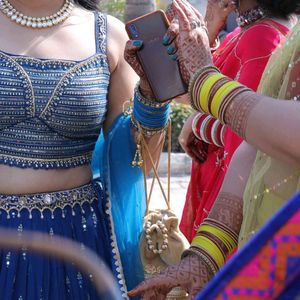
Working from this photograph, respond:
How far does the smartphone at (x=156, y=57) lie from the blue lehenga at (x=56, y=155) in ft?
0.88

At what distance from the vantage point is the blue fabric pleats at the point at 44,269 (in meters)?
2.28

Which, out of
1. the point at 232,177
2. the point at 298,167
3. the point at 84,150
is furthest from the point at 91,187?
the point at 298,167

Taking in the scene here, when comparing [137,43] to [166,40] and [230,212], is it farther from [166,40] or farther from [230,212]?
[230,212]

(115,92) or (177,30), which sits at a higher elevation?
(177,30)

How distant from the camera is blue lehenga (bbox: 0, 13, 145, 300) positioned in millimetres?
2270

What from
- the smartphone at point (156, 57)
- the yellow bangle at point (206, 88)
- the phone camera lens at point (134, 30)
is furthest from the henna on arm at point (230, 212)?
the phone camera lens at point (134, 30)

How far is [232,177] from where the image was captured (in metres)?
1.87

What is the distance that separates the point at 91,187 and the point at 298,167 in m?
1.02

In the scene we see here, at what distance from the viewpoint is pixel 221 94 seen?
1667 mm

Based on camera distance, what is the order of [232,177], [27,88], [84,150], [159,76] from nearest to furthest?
[232,177], [159,76], [27,88], [84,150]

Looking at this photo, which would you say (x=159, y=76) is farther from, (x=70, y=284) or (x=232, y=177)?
(x=70, y=284)

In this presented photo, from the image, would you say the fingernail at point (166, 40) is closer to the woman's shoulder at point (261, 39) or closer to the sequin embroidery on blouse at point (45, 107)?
the sequin embroidery on blouse at point (45, 107)

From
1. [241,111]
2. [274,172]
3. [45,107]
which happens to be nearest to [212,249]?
[274,172]

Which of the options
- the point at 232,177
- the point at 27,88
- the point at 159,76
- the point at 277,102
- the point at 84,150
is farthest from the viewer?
the point at 84,150
